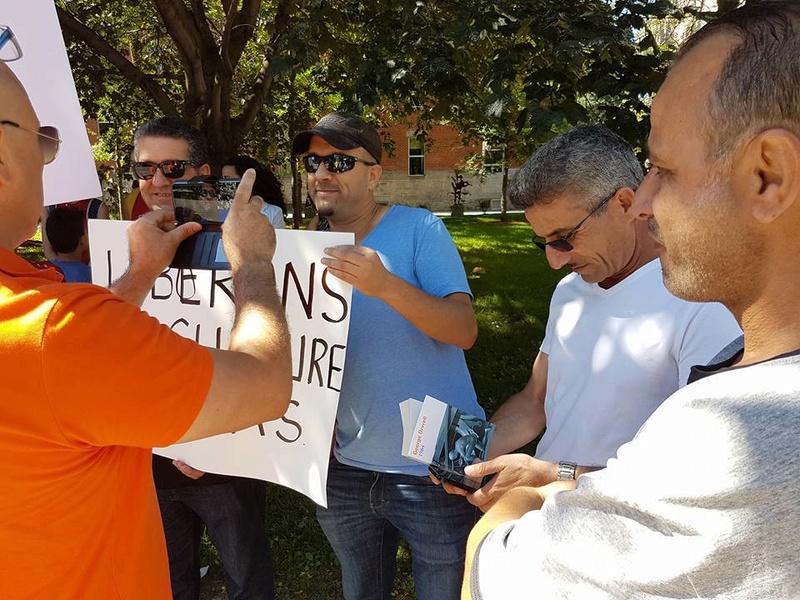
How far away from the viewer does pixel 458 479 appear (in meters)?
1.59

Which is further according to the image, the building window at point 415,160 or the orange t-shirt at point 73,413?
the building window at point 415,160

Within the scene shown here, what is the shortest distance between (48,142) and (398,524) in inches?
62.2

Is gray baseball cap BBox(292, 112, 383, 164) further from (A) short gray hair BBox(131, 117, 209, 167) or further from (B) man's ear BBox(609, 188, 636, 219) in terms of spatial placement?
(B) man's ear BBox(609, 188, 636, 219)

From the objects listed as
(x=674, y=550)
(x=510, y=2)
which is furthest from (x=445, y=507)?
(x=510, y=2)

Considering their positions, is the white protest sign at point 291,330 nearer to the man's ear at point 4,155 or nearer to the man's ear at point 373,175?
the man's ear at point 373,175

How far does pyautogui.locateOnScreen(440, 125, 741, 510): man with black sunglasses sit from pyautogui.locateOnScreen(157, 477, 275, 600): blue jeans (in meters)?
1.07

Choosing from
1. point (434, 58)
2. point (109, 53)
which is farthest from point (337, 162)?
point (109, 53)

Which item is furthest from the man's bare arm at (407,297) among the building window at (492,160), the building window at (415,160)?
the building window at (415,160)

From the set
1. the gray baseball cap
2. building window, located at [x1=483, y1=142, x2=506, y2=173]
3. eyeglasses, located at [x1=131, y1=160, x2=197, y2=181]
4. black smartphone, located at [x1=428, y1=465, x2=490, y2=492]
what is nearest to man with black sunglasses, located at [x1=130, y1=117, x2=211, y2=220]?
eyeglasses, located at [x1=131, y1=160, x2=197, y2=181]

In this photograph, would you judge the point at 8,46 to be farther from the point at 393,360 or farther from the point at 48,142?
the point at 393,360

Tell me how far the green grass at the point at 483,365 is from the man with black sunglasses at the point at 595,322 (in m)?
1.80

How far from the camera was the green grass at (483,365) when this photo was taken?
3.20m

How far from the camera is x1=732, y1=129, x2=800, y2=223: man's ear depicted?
2.37 feet

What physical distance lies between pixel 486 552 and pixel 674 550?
0.31 metres
